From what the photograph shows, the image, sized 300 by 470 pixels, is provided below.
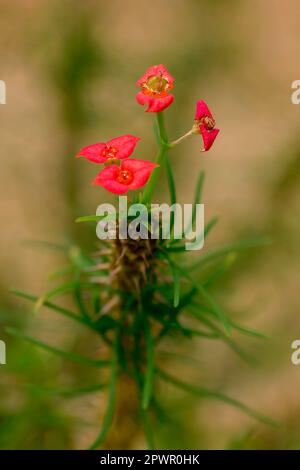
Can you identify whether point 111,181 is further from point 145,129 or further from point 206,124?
point 145,129

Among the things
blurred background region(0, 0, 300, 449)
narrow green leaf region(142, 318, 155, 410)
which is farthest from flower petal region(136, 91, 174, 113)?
blurred background region(0, 0, 300, 449)

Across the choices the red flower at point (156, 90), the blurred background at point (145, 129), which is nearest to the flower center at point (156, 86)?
the red flower at point (156, 90)

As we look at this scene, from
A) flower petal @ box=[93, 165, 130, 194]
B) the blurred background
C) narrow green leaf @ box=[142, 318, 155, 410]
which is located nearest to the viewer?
flower petal @ box=[93, 165, 130, 194]

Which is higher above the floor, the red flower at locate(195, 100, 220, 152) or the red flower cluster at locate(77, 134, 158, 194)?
the red flower at locate(195, 100, 220, 152)

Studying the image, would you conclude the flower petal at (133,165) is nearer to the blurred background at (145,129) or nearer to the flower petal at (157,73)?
the flower petal at (157,73)

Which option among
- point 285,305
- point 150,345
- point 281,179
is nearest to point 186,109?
point 281,179

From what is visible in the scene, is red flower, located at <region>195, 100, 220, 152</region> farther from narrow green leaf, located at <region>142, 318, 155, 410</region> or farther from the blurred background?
the blurred background

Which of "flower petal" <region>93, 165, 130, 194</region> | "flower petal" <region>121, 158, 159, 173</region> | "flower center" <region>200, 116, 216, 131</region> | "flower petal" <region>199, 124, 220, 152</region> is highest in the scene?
"flower center" <region>200, 116, 216, 131</region>
